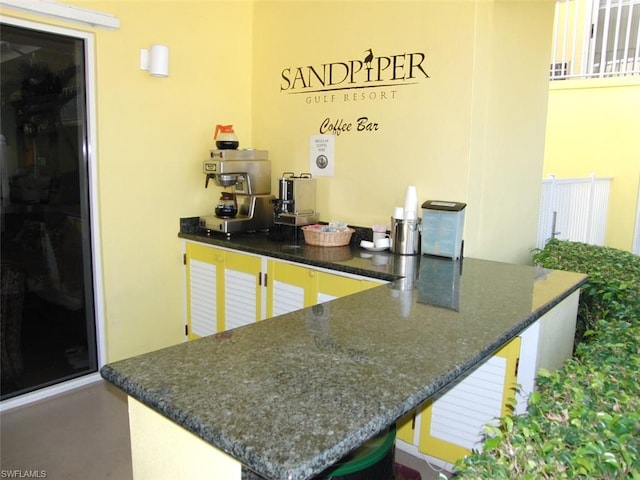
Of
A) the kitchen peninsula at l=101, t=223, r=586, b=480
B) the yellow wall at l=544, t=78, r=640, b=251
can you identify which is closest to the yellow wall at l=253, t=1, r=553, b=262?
the kitchen peninsula at l=101, t=223, r=586, b=480

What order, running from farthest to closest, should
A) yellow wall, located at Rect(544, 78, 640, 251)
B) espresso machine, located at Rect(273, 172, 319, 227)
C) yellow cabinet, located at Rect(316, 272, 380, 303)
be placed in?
yellow wall, located at Rect(544, 78, 640, 251)
espresso machine, located at Rect(273, 172, 319, 227)
yellow cabinet, located at Rect(316, 272, 380, 303)

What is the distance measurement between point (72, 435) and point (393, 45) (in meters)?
2.73

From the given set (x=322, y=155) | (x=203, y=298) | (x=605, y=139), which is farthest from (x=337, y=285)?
(x=605, y=139)

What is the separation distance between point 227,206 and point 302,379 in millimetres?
2380

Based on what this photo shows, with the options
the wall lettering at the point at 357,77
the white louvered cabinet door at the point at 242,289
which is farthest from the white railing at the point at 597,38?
the white louvered cabinet door at the point at 242,289

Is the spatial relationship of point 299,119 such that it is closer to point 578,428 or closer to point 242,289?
point 242,289

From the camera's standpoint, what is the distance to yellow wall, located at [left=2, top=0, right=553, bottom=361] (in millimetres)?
2719

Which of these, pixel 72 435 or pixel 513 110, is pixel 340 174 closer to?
pixel 513 110

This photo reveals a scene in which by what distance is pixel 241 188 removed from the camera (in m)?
3.44

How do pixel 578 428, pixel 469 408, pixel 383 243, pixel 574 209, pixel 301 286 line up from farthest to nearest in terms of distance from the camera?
1. pixel 574 209
2. pixel 383 243
3. pixel 301 286
4. pixel 469 408
5. pixel 578 428

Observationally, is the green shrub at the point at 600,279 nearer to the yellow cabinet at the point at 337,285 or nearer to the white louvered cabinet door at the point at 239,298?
the yellow cabinet at the point at 337,285

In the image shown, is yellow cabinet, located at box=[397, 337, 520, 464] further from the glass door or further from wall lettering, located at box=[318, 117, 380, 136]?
the glass door

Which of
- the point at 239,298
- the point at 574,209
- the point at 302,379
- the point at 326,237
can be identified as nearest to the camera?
the point at 302,379

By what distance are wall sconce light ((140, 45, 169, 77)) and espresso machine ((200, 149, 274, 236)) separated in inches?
22.7
